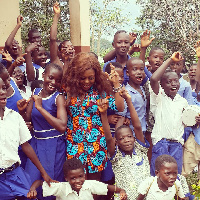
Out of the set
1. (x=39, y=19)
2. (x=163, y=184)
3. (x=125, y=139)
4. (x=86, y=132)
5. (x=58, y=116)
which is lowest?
(x=163, y=184)

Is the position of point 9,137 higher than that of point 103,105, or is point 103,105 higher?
point 103,105

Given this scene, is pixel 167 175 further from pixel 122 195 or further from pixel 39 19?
pixel 39 19

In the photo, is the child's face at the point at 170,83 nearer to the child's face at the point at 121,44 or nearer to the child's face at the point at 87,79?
the child's face at the point at 121,44

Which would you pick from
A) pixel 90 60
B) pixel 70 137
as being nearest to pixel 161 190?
pixel 70 137

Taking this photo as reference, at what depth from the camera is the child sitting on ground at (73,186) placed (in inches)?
130

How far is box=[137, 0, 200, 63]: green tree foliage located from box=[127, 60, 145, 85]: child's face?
8.65m

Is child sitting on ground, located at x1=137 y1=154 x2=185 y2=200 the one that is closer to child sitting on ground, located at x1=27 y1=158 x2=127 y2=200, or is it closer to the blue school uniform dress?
child sitting on ground, located at x1=27 y1=158 x2=127 y2=200

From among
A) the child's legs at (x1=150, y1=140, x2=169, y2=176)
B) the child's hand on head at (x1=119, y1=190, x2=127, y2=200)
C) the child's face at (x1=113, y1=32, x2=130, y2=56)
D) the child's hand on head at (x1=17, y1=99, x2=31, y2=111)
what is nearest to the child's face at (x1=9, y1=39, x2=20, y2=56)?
the child's face at (x1=113, y1=32, x2=130, y2=56)

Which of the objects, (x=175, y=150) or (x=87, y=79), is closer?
(x=87, y=79)

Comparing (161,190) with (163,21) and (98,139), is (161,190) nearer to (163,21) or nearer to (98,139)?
(98,139)

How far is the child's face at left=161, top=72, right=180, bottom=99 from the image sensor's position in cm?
412

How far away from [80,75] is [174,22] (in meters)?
10.6

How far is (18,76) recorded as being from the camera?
434 cm

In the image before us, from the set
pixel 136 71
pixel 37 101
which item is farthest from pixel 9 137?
pixel 136 71
